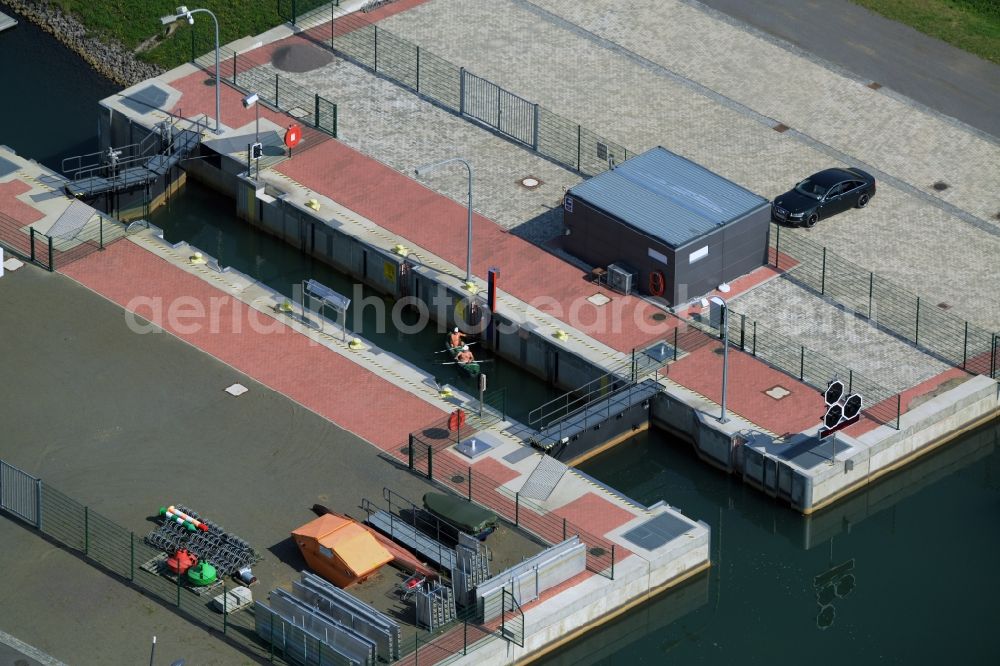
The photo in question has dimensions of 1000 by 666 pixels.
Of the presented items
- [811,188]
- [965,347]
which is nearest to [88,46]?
[811,188]

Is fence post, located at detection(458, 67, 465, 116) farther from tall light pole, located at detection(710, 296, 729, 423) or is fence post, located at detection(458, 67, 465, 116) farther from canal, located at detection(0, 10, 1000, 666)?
tall light pole, located at detection(710, 296, 729, 423)

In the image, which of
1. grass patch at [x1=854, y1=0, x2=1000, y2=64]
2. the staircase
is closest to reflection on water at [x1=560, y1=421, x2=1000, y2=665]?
the staircase

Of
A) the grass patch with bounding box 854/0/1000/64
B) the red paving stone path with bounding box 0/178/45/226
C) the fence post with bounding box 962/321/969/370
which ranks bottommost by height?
the fence post with bounding box 962/321/969/370

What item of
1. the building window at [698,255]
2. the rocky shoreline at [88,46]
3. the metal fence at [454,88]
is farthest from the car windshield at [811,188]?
the rocky shoreline at [88,46]

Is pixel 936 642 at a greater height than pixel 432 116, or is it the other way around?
pixel 432 116

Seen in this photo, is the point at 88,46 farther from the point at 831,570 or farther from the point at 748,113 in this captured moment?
the point at 831,570

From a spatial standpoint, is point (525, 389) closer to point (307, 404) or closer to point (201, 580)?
point (307, 404)

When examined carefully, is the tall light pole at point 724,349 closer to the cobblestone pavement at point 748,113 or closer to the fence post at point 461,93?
the cobblestone pavement at point 748,113

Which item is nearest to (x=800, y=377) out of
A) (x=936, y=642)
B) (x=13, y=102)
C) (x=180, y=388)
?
(x=936, y=642)
